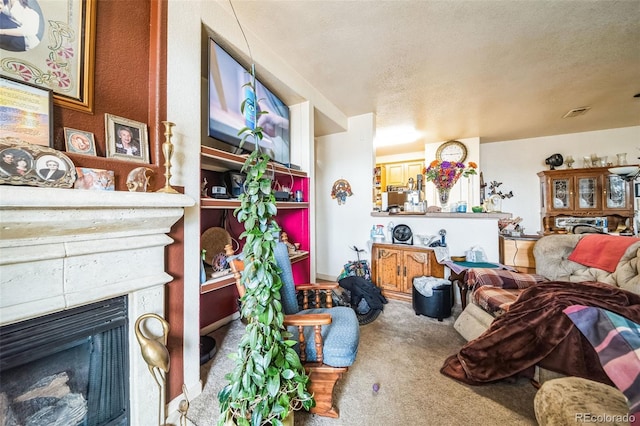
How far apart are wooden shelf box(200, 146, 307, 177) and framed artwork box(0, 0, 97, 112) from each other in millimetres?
594

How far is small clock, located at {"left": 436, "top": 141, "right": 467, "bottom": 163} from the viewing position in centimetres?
446

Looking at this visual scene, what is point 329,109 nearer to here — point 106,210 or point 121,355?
point 106,210

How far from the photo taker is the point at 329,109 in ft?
9.96

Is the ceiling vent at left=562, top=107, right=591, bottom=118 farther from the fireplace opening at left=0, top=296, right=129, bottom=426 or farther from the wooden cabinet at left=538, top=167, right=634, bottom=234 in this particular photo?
the fireplace opening at left=0, top=296, right=129, bottom=426

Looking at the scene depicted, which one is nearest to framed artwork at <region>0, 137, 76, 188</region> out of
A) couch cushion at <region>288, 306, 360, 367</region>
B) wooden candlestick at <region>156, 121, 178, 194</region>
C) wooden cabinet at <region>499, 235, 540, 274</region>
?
wooden candlestick at <region>156, 121, 178, 194</region>

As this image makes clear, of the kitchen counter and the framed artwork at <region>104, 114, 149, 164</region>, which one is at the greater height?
the framed artwork at <region>104, 114, 149, 164</region>

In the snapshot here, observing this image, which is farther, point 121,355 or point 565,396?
point 121,355

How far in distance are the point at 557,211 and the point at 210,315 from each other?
5.91m

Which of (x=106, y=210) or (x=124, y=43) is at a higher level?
(x=124, y=43)

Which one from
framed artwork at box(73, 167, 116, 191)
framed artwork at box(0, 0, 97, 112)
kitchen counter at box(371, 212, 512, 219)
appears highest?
framed artwork at box(0, 0, 97, 112)

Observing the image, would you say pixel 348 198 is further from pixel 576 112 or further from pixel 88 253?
pixel 576 112

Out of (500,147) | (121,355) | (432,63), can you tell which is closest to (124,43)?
(121,355)

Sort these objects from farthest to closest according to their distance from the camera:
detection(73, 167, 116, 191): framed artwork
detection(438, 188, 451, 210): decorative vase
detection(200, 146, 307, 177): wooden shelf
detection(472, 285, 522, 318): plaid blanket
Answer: detection(438, 188, 451, 210): decorative vase
detection(472, 285, 522, 318): plaid blanket
detection(200, 146, 307, 177): wooden shelf
detection(73, 167, 116, 191): framed artwork

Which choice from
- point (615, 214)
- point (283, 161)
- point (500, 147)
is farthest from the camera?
point (500, 147)
